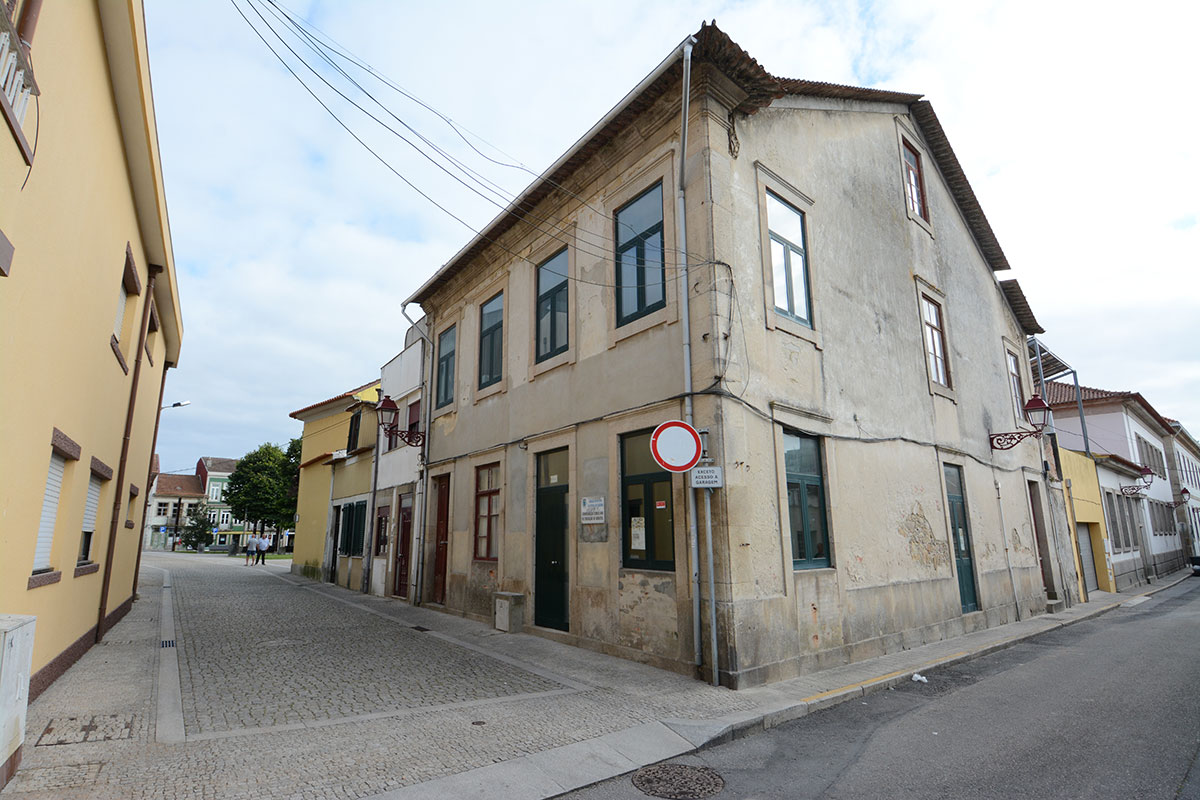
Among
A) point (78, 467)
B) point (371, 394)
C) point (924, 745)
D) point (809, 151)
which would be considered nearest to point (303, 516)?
point (371, 394)

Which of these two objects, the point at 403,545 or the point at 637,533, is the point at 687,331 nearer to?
the point at 637,533

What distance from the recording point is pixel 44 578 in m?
5.96

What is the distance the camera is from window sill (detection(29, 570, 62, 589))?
568 cm

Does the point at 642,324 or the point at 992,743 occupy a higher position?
the point at 642,324

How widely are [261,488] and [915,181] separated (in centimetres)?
5342

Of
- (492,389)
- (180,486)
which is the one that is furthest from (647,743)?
(180,486)

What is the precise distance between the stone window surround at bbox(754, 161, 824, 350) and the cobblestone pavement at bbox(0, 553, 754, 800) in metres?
4.73

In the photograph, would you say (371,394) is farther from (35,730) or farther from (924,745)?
(924,745)

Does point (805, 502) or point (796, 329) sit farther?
point (796, 329)

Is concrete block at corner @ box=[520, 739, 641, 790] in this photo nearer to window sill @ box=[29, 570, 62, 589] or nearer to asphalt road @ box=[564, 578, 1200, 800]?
asphalt road @ box=[564, 578, 1200, 800]

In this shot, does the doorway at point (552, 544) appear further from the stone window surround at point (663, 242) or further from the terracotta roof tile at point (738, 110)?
the terracotta roof tile at point (738, 110)

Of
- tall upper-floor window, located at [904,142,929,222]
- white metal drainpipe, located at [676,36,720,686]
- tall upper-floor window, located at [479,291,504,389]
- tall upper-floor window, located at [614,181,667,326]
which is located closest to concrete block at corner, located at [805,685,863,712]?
white metal drainpipe, located at [676,36,720,686]

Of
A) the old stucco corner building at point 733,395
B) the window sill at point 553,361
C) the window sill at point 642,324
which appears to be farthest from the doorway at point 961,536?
the window sill at point 553,361

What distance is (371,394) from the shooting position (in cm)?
2212
